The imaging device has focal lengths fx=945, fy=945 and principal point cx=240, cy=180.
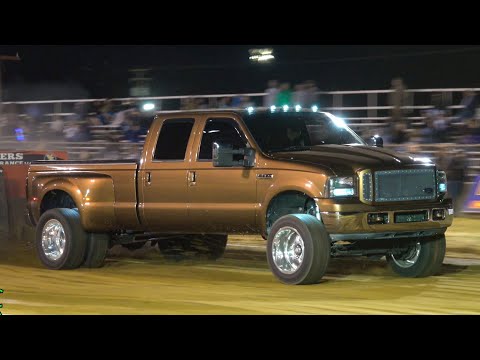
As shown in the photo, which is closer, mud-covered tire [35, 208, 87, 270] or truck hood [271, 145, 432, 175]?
truck hood [271, 145, 432, 175]

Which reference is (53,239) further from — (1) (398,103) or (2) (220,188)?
(1) (398,103)

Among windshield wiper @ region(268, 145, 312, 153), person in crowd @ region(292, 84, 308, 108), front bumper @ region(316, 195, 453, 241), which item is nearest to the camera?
front bumper @ region(316, 195, 453, 241)

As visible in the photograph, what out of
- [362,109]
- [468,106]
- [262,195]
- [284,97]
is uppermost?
[284,97]

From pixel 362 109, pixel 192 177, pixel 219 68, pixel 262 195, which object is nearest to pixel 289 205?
pixel 262 195

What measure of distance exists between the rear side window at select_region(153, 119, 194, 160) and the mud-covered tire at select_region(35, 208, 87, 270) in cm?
147

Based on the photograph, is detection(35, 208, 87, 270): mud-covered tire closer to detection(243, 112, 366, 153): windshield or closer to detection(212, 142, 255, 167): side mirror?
detection(212, 142, 255, 167): side mirror

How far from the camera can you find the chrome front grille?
30.7 feet

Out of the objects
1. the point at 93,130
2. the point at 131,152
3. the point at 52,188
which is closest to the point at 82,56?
the point at 93,130

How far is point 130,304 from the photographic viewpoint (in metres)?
8.47

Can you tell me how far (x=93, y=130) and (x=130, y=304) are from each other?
13619mm

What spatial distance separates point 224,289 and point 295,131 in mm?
2031

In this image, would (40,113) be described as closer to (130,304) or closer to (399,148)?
(399,148)

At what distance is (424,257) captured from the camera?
33.2 ft

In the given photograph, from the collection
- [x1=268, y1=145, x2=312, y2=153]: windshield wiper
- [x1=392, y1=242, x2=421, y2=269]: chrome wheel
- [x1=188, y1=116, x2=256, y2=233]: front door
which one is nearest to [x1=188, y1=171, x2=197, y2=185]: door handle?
[x1=188, y1=116, x2=256, y2=233]: front door
